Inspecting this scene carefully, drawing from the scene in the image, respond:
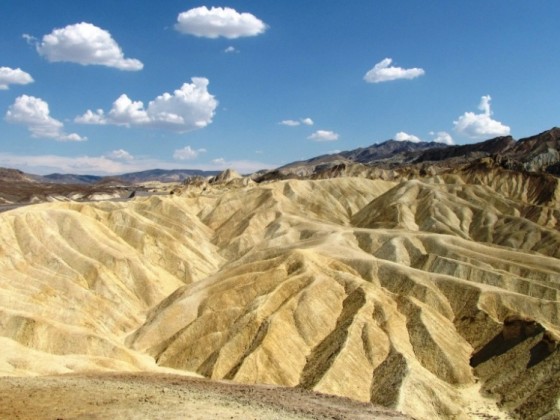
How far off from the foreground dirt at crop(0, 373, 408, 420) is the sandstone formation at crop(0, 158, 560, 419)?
23.4ft

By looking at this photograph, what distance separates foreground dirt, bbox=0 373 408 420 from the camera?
2922cm

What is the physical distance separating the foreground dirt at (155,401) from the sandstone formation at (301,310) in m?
7.14

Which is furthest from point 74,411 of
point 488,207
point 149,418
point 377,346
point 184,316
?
point 488,207

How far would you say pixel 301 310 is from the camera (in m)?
57.2

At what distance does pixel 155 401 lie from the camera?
103 ft

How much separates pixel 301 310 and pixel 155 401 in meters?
27.4

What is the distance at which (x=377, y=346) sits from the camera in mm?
51156

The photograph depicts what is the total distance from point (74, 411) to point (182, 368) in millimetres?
23883

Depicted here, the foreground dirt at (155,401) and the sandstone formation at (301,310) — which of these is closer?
the foreground dirt at (155,401)

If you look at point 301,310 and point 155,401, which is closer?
point 155,401

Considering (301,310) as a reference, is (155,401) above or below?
above

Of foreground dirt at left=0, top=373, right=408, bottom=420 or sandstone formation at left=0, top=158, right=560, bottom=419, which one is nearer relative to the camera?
foreground dirt at left=0, top=373, right=408, bottom=420

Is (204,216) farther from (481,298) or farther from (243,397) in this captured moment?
(243,397)

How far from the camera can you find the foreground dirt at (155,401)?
95.9 feet
